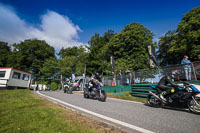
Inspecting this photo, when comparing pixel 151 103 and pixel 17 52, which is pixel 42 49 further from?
pixel 151 103

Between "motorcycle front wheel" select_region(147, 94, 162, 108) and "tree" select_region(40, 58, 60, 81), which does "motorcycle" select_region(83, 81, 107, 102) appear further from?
"tree" select_region(40, 58, 60, 81)

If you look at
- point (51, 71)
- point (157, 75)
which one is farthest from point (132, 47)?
point (51, 71)

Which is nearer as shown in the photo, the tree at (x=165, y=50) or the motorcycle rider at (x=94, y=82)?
the motorcycle rider at (x=94, y=82)

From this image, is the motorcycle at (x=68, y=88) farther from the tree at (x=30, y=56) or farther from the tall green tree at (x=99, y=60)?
the tree at (x=30, y=56)

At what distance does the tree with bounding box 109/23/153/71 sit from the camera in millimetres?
23047

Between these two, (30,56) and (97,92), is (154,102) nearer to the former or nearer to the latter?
(97,92)

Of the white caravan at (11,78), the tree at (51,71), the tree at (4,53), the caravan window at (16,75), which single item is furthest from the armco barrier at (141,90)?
the tree at (4,53)

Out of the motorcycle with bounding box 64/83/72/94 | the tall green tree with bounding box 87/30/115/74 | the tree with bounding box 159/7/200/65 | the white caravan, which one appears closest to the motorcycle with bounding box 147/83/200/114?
the motorcycle with bounding box 64/83/72/94

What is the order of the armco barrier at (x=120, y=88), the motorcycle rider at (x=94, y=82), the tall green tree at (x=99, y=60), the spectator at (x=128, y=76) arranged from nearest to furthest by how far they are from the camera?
the motorcycle rider at (x=94, y=82) < the spectator at (x=128, y=76) < the armco barrier at (x=120, y=88) < the tall green tree at (x=99, y=60)

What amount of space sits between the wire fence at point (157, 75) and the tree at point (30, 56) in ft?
109

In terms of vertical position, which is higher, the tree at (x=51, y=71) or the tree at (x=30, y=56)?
the tree at (x=30, y=56)

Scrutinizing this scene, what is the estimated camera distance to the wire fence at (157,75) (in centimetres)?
684

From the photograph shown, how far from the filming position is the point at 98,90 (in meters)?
7.37

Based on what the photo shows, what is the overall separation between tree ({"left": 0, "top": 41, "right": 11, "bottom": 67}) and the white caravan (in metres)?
26.9
